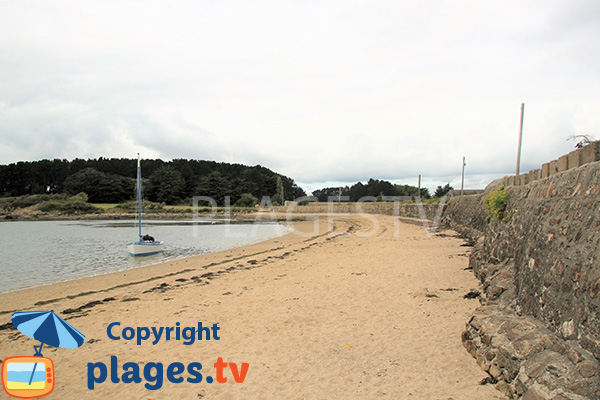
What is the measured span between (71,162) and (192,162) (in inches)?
1765

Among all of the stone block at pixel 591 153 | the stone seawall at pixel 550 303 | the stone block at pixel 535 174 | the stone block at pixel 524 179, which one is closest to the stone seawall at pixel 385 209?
the stone block at pixel 524 179

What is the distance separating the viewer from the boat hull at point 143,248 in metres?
20.0

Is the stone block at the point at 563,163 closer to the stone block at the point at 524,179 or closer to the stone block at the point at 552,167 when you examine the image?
the stone block at the point at 552,167

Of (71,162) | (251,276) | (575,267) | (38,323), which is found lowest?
(251,276)

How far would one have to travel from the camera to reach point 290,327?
689 cm

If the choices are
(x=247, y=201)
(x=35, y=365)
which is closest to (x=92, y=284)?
(x=35, y=365)

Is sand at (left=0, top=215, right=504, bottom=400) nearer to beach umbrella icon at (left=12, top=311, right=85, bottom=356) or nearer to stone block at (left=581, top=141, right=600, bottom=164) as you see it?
beach umbrella icon at (left=12, top=311, right=85, bottom=356)

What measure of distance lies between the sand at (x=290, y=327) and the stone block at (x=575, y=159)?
10.7 feet

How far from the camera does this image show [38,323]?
177 inches

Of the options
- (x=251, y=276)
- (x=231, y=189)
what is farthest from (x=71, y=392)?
(x=231, y=189)

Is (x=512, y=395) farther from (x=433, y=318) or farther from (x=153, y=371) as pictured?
(x=153, y=371)

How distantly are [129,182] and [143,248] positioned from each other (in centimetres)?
10314

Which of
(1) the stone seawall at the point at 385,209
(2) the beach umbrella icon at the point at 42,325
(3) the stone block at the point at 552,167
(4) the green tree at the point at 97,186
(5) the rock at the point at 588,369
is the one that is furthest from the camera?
→ (4) the green tree at the point at 97,186

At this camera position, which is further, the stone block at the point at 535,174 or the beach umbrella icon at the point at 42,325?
the stone block at the point at 535,174
